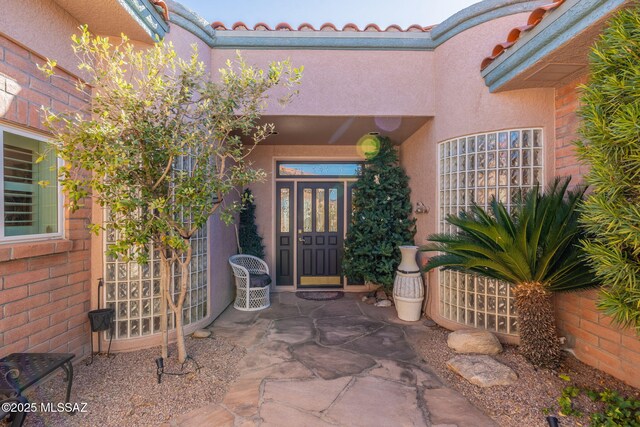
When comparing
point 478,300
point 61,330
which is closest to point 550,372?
point 478,300

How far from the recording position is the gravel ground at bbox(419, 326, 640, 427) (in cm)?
243

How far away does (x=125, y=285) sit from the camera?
3.57 m

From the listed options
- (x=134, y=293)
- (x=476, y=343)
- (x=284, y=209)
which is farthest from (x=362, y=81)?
(x=134, y=293)

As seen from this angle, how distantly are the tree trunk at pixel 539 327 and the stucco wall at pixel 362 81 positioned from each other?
2.76m

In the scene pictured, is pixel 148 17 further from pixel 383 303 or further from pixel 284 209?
pixel 383 303

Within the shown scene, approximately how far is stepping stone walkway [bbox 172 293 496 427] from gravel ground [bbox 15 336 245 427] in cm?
18

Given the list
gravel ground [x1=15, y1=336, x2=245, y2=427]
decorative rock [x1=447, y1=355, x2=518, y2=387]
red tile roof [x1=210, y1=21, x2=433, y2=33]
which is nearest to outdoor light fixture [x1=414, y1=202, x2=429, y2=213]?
decorative rock [x1=447, y1=355, x2=518, y2=387]

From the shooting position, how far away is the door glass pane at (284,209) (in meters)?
6.52

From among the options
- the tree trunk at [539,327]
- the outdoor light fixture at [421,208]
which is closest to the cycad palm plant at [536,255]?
the tree trunk at [539,327]

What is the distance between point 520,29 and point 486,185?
5.54 ft

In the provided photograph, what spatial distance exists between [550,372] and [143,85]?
447 centimetres

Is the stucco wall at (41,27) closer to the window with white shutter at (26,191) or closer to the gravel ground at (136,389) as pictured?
the window with white shutter at (26,191)

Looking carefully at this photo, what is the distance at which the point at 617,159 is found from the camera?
1.93 meters

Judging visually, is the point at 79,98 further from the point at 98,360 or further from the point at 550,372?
the point at 550,372
